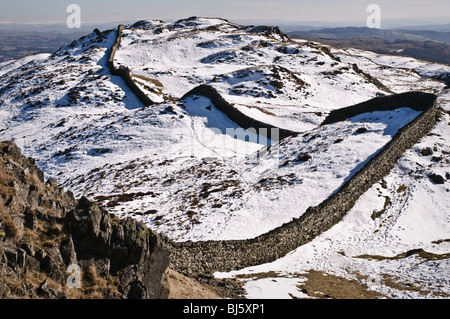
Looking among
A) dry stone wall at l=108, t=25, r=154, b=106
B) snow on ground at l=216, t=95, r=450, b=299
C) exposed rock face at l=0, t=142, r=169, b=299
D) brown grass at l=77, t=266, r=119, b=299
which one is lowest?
snow on ground at l=216, t=95, r=450, b=299

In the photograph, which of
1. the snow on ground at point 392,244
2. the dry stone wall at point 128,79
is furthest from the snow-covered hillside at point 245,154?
the dry stone wall at point 128,79

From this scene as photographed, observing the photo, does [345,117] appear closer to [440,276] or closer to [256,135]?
[256,135]

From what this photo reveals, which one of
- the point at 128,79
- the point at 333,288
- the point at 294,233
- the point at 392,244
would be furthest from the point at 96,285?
the point at 128,79

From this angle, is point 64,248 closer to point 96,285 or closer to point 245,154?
point 96,285

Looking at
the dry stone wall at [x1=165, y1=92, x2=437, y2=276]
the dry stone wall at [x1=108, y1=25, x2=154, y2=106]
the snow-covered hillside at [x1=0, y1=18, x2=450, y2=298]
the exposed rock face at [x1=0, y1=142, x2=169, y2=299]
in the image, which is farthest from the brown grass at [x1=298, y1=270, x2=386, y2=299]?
the dry stone wall at [x1=108, y1=25, x2=154, y2=106]

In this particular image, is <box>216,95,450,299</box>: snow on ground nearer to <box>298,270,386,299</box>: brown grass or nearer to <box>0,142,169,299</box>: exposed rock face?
<box>298,270,386,299</box>: brown grass

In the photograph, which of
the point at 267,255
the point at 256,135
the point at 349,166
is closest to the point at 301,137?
the point at 256,135

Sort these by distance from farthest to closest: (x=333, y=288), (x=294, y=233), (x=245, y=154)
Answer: (x=245, y=154)
(x=294, y=233)
(x=333, y=288)
